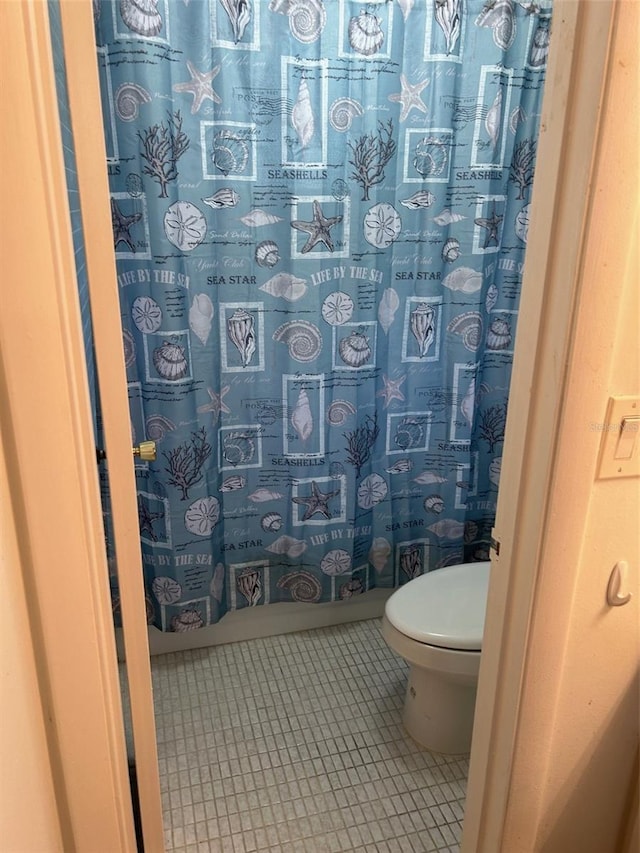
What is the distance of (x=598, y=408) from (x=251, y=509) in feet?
4.56

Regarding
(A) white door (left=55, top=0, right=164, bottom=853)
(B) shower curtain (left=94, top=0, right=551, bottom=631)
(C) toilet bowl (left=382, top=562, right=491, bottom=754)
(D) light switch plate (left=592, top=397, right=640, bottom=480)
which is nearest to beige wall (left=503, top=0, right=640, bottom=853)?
(D) light switch plate (left=592, top=397, right=640, bottom=480)

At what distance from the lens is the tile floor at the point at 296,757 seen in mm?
1552

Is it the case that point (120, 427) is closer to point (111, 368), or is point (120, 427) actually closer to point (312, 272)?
point (111, 368)

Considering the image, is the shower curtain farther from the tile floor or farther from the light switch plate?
the light switch plate

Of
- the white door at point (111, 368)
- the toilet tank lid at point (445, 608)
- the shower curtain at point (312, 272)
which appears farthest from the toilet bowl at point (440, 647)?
the white door at point (111, 368)

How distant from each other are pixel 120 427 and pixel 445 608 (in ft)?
3.67

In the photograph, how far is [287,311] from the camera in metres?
1.93

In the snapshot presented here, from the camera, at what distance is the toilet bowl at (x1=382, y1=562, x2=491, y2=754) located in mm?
1621

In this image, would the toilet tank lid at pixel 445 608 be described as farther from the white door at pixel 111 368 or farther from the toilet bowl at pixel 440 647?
the white door at pixel 111 368

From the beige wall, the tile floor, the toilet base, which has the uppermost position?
the beige wall

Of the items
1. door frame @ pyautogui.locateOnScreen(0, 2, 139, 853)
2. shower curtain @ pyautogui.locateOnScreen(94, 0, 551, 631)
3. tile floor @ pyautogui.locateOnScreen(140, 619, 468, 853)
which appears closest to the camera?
door frame @ pyautogui.locateOnScreen(0, 2, 139, 853)

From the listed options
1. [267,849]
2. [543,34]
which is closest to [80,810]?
[267,849]

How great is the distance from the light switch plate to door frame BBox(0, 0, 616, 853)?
3.5 inches

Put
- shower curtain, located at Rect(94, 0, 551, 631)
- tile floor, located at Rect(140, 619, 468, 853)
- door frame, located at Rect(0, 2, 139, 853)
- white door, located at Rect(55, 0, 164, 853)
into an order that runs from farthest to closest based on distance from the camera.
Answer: shower curtain, located at Rect(94, 0, 551, 631) → tile floor, located at Rect(140, 619, 468, 853) → white door, located at Rect(55, 0, 164, 853) → door frame, located at Rect(0, 2, 139, 853)
